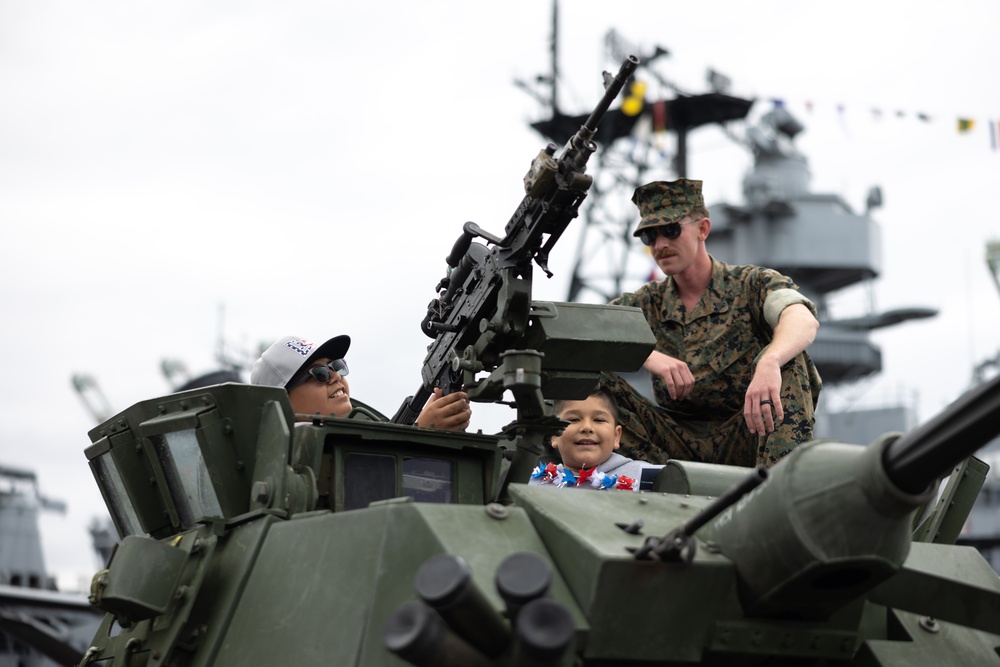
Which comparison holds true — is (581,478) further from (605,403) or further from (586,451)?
(605,403)

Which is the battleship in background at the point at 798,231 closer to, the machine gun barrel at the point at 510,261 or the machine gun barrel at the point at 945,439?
the machine gun barrel at the point at 510,261

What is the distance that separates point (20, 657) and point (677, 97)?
70.9 feet

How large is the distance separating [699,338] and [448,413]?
5.80ft

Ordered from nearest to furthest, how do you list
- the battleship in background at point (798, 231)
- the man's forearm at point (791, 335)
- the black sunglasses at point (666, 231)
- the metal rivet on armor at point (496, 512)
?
the metal rivet on armor at point (496, 512)
the man's forearm at point (791, 335)
the black sunglasses at point (666, 231)
the battleship in background at point (798, 231)

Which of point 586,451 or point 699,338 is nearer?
point 586,451

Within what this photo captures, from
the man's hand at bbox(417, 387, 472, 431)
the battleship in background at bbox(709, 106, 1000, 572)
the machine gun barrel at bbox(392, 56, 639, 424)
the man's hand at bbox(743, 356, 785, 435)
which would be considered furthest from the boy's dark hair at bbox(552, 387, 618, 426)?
the battleship in background at bbox(709, 106, 1000, 572)

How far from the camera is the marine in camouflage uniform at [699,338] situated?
7285 millimetres

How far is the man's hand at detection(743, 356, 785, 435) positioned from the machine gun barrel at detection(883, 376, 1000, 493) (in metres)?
2.07

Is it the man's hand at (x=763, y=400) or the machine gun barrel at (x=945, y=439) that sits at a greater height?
the machine gun barrel at (x=945, y=439)

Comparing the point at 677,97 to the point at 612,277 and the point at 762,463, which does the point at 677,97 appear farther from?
the point at 762,463

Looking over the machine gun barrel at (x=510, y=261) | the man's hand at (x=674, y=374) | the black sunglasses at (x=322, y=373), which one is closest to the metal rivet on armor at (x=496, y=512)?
the machine gun barrel at (x=510, y=261)

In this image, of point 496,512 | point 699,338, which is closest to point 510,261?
point 699,338

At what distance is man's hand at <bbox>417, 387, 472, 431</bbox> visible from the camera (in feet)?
20.9

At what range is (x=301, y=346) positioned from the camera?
7.38 m
